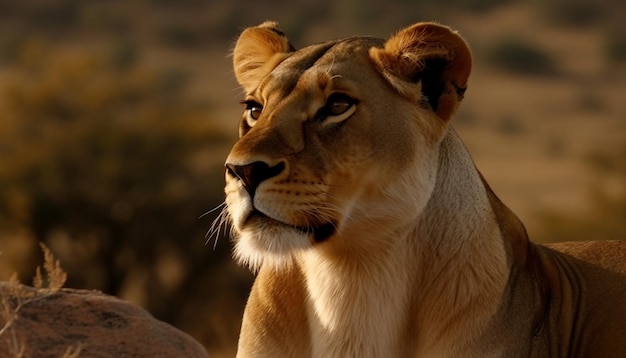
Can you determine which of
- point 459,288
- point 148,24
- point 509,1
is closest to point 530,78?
point 509,1

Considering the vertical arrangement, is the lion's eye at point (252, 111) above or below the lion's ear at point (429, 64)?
below

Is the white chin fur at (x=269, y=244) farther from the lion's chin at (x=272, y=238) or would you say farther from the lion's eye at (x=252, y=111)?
the lion's eye at (x=252, y=111)

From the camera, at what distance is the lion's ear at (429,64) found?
4.77 m

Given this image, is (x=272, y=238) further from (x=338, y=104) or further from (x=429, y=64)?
(x=429, y=64)

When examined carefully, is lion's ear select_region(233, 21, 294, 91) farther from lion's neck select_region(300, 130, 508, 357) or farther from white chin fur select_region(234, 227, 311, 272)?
white chin fur select_region(234, 227, 311, 272)

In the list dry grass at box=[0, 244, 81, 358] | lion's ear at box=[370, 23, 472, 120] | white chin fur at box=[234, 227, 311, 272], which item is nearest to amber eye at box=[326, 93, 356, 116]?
lion's ear at box=[370, 23, 472, 120]

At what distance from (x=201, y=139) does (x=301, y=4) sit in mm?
27171

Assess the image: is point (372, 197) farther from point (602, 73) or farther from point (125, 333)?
point (602, 73)

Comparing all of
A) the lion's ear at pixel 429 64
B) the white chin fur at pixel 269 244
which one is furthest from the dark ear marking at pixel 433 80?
the white chin fur at pixel 269 244

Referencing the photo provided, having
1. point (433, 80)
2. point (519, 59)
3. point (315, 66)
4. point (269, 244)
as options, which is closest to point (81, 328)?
point (269, 244)

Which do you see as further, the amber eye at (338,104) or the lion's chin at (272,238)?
the amber eye at (338,104)

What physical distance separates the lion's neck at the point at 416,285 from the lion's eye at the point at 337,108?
0.43 meters

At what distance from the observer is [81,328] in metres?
4.80

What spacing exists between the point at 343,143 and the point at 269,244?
414 millimetres
